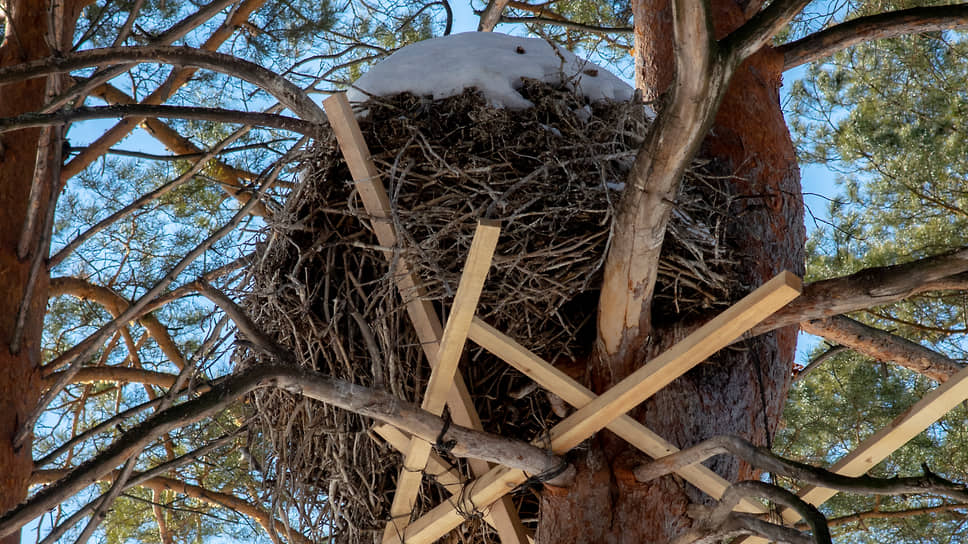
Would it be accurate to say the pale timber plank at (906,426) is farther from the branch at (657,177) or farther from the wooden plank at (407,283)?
the wooden plank at (407,283)

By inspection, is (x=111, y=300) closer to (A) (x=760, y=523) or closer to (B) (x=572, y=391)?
(B) (x=572, y=391)

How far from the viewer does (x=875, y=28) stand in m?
3.64

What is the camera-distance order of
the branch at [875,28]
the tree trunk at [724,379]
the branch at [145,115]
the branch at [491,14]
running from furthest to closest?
the branch at [491,14] < the branch at [875,28] < the branch at [145,115] < the tree trunk at [724,379]

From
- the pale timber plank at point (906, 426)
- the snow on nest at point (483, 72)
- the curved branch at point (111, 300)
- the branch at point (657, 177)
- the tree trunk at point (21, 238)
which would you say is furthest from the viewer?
the curved branch at point (111, 300)

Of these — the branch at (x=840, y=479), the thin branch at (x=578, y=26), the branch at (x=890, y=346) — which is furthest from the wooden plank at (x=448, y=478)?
the thin branch at (x=578, y=26)

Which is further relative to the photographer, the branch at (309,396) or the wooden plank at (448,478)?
the wooden plank at (448,478)

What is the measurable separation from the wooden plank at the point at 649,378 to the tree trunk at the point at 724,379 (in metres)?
0.17

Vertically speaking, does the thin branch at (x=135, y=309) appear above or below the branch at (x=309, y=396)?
above

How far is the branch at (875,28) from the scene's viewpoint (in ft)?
11.1

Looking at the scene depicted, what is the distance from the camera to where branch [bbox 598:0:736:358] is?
2.04 m

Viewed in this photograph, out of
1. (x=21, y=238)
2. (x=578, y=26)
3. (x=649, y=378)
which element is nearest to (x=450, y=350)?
(x=649, y=378)

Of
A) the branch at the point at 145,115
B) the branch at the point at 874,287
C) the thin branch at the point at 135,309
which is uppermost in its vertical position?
the branch at the point at 145,115

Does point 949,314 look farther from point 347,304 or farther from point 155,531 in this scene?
point 155,531

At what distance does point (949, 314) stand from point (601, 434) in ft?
10.9
